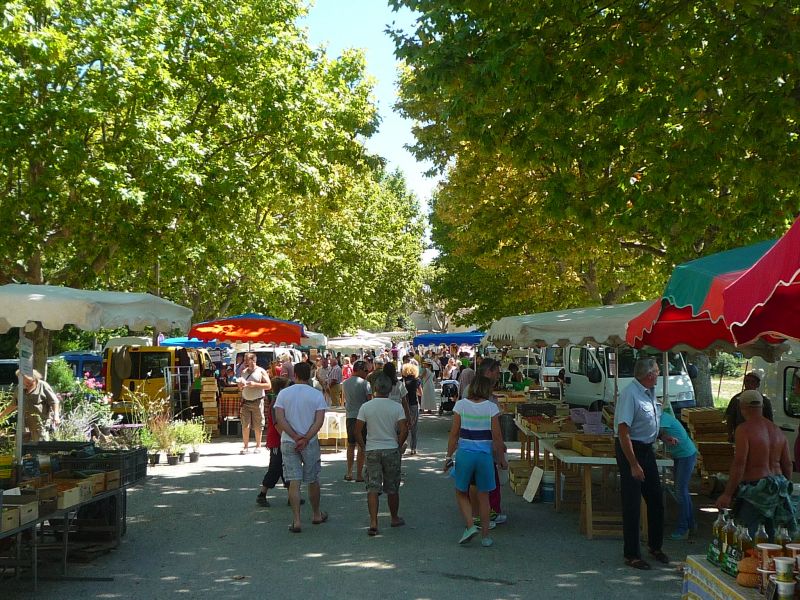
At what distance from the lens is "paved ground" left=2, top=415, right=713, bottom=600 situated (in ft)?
22.5

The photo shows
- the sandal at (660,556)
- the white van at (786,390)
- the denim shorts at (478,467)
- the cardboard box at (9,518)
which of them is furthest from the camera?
the white van at (786,390)

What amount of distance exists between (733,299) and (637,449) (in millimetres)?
3813

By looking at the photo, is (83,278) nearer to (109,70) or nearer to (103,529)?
(109,70)

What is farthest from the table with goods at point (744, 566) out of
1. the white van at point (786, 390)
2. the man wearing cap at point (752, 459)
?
the white van at point (786, 390)

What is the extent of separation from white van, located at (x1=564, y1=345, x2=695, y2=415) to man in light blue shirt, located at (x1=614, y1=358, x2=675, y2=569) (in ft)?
38.7

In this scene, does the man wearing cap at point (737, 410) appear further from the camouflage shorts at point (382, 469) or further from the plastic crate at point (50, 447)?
the plastic crate at point (50, 447)

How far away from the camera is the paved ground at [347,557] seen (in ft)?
22.5

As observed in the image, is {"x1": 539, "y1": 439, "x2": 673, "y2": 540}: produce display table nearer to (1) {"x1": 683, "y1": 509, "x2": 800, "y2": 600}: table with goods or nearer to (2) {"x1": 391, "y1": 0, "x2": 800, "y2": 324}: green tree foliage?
(1) {"x1": 683, "y1": 509, "x2": 800, "y2": 600}: table with goods

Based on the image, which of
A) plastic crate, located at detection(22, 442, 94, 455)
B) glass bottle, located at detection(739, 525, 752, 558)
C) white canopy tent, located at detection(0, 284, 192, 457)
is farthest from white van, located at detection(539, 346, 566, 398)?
glass bottle, located at detection(739, 525, 752, 558)

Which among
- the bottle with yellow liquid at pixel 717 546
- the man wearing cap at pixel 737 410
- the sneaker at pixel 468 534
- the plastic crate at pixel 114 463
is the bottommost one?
the sneaker at pixel 468 534

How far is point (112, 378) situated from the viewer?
20.7m

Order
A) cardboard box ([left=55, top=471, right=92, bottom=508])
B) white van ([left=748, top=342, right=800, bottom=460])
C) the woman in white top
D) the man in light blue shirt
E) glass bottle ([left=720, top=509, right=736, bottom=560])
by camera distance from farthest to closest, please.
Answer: the woman in white top, white van ([left=748, top=342, right=800, bottom=460]), the man in light blue shirt, cardboard box ([left=55, top=471, right=92, bottom=508]), glass bottle ([left=720, top=509, right=736, bottom=560])

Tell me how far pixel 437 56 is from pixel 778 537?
6647mm

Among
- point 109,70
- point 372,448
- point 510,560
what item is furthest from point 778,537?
point 109,70
